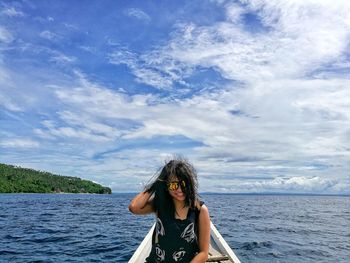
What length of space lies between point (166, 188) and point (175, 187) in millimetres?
201

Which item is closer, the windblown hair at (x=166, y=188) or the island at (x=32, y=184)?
the windblown hair at (x=166, y=188)

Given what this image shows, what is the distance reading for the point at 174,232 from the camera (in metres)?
4.63

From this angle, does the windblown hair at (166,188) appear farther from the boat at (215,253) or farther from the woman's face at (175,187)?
the boat at (215,253)

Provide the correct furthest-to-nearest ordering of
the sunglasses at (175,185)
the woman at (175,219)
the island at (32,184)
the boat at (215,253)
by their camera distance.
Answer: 1. the island at (32,184)
2. the boat at (215,253)
3. the woman at (175,219)
4. the sunglasses at (175,185)

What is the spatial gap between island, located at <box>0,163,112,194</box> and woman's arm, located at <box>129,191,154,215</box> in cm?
14724

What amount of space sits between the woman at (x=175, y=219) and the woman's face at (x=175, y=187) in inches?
0.6

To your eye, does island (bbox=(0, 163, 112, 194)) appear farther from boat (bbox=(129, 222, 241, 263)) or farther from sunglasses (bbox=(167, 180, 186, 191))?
sunglasses (bbox=(167, 180, 186, 191))

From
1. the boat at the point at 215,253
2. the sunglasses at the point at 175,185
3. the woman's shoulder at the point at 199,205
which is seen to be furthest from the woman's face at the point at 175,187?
the boat at the point at 215,253

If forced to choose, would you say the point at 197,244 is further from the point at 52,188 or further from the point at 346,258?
the point at 52,188

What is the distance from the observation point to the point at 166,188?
462cm

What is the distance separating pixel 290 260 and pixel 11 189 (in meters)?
143

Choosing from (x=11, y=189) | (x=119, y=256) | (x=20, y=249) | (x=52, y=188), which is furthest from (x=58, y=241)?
(x=52, y=188)

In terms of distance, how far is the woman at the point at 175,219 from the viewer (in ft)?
15.0

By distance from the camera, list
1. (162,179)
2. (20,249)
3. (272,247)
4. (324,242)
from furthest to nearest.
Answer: (324,242) → (272,247) → (20,249) → (162,179)
